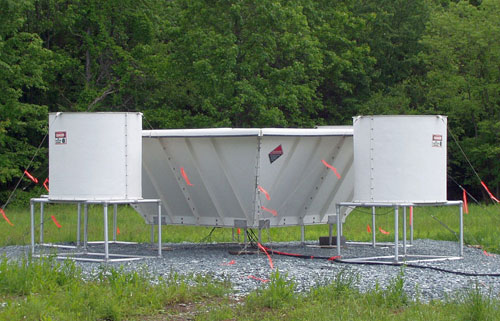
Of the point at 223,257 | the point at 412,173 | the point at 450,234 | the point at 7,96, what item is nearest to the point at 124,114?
the point at 223,257

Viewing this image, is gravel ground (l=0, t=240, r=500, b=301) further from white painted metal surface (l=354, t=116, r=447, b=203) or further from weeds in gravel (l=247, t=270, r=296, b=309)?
white painted metal surface (l=354, t=116, r=447, b=203)

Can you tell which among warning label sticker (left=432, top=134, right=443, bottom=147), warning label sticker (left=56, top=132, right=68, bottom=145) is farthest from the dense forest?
warning label sticker (left=432, top=134, right=443, bottom=147)

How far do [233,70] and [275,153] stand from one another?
23293 mm

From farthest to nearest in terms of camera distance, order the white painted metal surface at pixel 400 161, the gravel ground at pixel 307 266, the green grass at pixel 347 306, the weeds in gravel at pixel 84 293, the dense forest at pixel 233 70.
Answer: the dense forest at pixel 233 70 → the white painted metal surface at pixel 400 161 → the gravel ground at pixel 307 266 → the weeds in gravel at pixel 84 293 → the green grass at pixel 347 306

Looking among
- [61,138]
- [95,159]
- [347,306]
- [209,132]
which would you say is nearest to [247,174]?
[209,132]

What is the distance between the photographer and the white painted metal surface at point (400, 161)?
1397cm

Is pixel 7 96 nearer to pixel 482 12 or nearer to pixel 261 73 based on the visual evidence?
pixel 261 73

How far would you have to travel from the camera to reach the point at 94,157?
14.2 meters

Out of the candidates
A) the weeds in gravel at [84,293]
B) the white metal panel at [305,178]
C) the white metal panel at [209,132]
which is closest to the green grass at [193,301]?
the weeds in gravel at [84,293]

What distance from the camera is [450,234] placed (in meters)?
20.2

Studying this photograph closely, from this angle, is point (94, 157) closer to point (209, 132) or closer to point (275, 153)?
point (209, 132)

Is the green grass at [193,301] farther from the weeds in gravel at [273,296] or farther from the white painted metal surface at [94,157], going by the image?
the white painted metal surface at [94,157]

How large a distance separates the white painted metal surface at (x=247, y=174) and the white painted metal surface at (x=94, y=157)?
1.02 meters

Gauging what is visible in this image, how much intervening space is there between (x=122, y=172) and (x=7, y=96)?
20.5 metres
